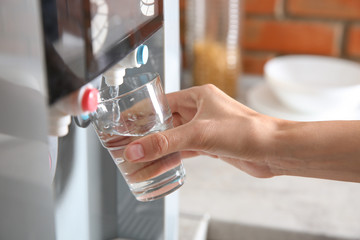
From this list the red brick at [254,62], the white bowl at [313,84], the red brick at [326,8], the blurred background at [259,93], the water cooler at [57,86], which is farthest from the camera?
the red brick at [254,62]

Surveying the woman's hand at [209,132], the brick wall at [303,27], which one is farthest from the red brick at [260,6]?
the woman's hand at [209,132]

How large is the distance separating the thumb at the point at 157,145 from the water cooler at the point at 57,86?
0.06m

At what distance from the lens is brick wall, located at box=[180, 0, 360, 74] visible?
1.25m

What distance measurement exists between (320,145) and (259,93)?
630 mm

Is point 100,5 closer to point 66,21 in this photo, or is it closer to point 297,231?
point 66,21

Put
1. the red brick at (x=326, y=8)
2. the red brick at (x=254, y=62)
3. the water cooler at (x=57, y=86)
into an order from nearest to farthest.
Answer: the water cooler at (x=57, y=86)
the red brick at (x=326, y=8)
the red brick at (x=254, y=62)

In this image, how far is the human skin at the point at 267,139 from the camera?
1.63ft

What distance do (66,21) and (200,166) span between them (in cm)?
63

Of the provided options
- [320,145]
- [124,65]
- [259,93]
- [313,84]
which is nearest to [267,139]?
[320,145]

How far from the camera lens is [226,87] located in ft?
3.75

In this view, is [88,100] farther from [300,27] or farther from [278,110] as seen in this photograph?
[300,27]

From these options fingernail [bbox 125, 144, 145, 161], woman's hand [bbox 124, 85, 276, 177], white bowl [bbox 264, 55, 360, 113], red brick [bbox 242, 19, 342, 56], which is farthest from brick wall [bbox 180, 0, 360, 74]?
fingernail [bbox 125, 144, 145, 161]

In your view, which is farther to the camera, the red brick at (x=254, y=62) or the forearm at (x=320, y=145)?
the red brick at (x=254, y=62)

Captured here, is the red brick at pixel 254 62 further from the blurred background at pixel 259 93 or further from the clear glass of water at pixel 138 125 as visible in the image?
the clear glass of water at pixel 138 125
